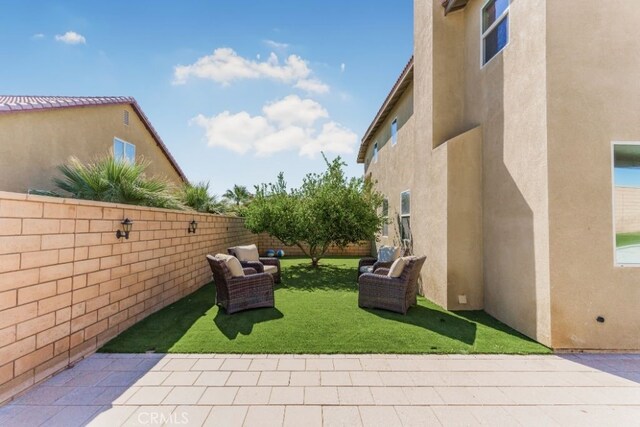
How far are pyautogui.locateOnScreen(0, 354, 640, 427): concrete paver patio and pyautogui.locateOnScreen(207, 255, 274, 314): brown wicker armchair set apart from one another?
5.96ft

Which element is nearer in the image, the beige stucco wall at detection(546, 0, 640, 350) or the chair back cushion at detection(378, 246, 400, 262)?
the beige stucco wall at detection(546, 0, 640, 350)

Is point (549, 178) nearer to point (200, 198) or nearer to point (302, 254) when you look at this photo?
point (200, 198)

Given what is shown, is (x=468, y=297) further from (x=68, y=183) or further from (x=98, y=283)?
(x=68, y=183)

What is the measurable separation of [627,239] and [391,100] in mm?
8680

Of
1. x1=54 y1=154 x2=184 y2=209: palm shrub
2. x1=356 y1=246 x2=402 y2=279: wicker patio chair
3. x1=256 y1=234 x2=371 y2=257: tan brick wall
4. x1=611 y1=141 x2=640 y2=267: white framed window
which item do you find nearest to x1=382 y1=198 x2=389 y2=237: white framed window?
x1=356 y1=246 x2=402 y2=279: wicker patio chair

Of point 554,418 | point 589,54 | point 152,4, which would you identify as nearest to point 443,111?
point 589,54

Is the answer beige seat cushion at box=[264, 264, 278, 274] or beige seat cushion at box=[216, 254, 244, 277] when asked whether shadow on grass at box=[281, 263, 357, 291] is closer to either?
beige seat cushion at box=[264, 264, 278, 274]

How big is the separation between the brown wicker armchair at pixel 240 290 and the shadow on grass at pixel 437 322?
2.17 m

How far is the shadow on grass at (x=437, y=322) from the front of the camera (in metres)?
5.13

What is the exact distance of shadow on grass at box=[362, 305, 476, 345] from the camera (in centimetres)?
513

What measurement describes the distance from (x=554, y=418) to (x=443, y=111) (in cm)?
634

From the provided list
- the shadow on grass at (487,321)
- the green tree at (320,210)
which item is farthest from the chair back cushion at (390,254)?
the shadow on grass at (487,321)

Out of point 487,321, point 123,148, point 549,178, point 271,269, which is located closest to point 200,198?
point 271,269

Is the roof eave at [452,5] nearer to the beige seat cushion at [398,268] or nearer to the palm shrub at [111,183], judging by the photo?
the beige seat cushion at [398,268]
